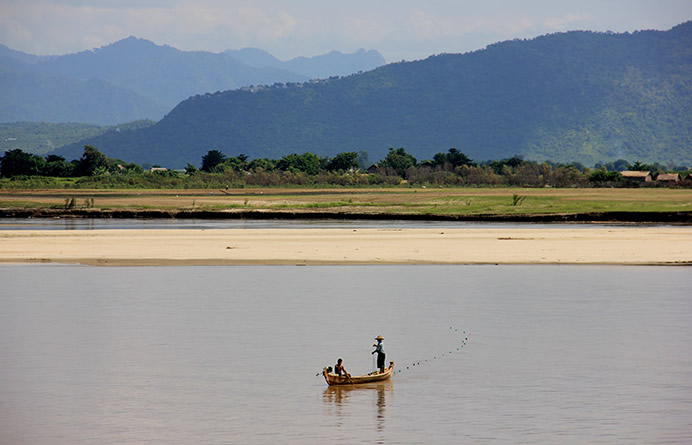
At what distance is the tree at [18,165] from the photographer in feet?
479

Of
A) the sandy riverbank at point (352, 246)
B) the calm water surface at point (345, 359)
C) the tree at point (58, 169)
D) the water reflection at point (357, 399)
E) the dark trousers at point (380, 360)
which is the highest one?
the tree at point (58, 169)

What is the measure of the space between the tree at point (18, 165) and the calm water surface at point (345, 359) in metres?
116

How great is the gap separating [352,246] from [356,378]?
30.4 metres

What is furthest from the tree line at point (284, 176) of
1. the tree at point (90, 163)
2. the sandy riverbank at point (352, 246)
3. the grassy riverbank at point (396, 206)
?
the sandy riverbank at point (352, 246)

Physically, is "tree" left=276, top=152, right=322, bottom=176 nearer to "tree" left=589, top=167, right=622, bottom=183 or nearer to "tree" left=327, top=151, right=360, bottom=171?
"tree" left=327, top=151, right=360, bottom=171

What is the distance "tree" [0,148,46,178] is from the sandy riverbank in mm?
90911

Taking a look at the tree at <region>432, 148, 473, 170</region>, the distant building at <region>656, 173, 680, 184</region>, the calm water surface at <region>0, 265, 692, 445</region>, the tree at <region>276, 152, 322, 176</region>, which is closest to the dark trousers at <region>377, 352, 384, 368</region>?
the calm water surface at <region>0, 265, 692, 445</region>

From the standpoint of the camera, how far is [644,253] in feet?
148

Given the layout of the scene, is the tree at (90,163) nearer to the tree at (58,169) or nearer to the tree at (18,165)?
the tree at (58,169)

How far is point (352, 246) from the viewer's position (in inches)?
1955

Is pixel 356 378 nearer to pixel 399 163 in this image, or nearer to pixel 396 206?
pixel 396 206

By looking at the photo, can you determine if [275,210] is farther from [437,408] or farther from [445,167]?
[445,167]

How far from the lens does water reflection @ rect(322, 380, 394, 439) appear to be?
17.2 metres

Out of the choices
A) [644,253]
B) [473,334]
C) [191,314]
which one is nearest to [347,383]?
[473,334]
